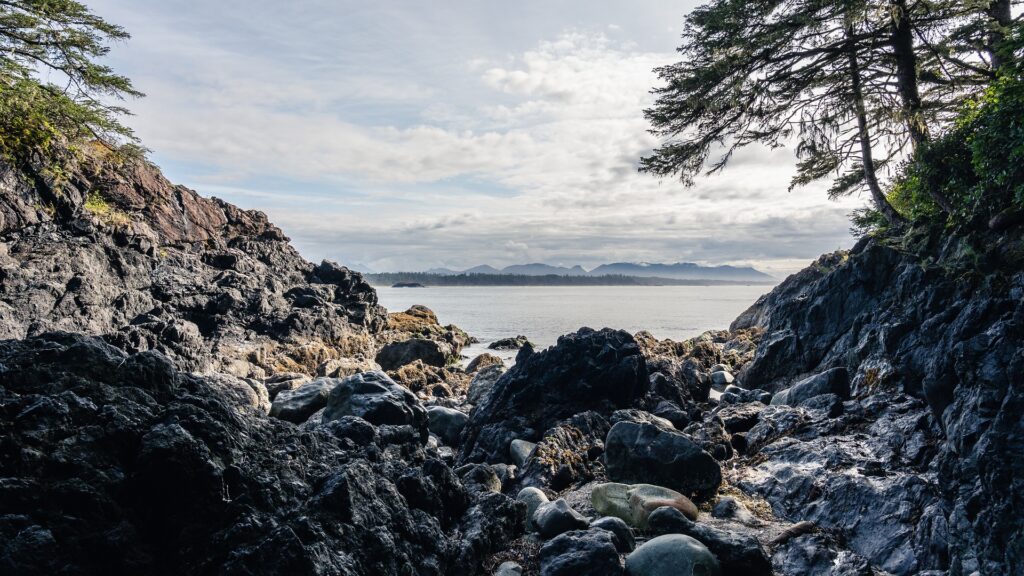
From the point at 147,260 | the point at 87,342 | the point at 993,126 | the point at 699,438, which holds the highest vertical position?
the point at 993,126

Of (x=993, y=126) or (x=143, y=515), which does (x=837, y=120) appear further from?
(x=143, y=515)

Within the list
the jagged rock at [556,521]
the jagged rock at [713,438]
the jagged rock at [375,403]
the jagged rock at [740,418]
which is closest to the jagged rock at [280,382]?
the jagged rock at [375,403]

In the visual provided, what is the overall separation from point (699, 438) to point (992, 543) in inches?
197

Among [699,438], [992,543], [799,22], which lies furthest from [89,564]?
[799,22]

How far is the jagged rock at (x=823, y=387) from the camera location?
993 centimetres

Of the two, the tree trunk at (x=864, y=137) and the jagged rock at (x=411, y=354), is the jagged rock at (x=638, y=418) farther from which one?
the jagged rock at (x=411, y=354)

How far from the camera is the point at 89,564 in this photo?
3166mm

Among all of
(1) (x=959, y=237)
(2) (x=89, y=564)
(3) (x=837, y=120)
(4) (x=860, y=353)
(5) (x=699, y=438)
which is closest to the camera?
(2) (x=89, y=564)

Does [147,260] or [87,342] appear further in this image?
[147,260]

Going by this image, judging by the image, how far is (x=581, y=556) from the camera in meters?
5.01

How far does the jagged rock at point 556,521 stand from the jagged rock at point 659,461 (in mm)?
1839

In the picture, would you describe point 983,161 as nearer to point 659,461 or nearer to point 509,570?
point 659,461

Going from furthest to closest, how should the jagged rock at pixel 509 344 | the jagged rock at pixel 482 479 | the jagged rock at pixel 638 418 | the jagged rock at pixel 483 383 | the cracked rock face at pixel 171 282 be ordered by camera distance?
the jagged rock at pixel 509 344, the cracked rock face at pixel 171 282, the jagged rock at pixel 483 383, the jagged rock at pixel 638 418, the jagged rock at pixel 482 479

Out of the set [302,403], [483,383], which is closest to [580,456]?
[302,403]
